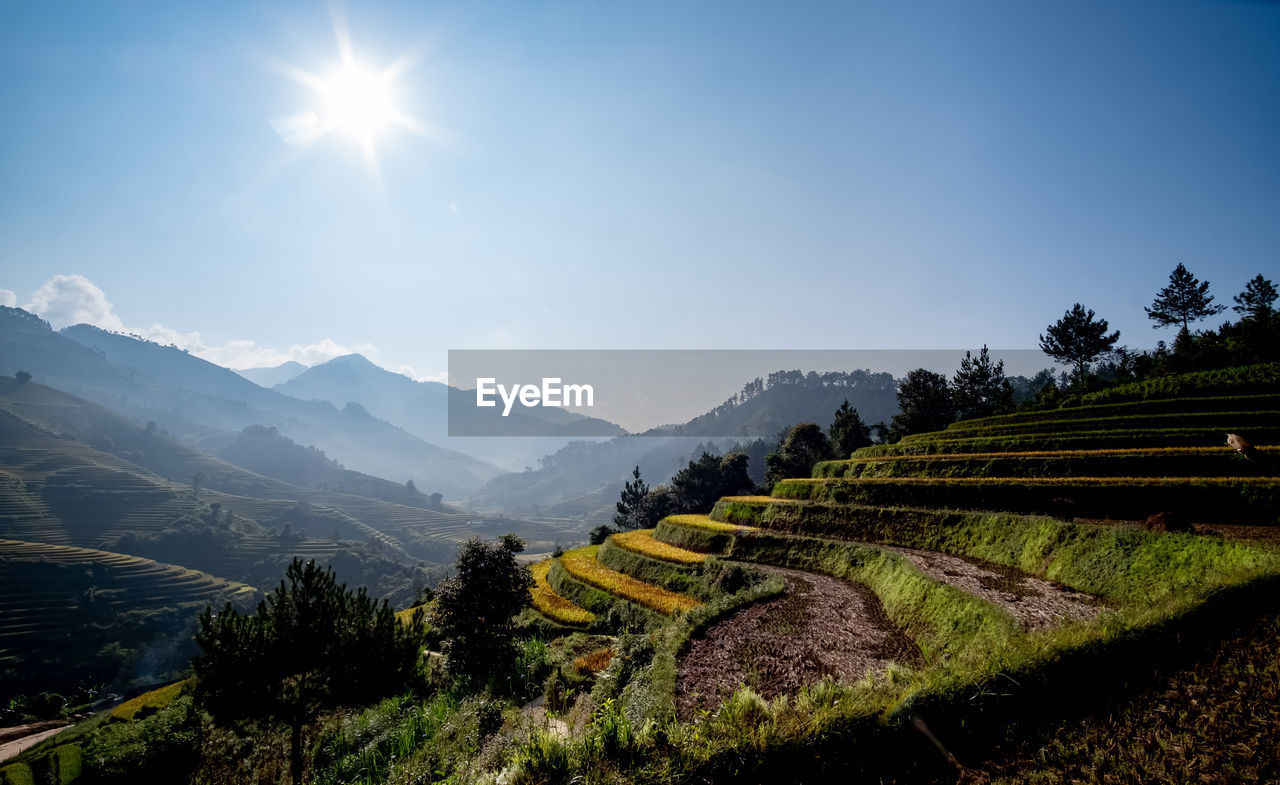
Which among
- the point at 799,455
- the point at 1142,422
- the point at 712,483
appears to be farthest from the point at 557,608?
the point at 799,455

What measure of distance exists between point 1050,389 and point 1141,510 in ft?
134

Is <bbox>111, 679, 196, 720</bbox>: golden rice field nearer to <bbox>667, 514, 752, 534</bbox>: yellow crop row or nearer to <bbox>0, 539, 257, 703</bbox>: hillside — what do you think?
<bbox>667, 514, 752, 534</bbox>: yellow crop row

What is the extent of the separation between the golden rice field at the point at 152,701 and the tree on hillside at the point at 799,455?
58257mm

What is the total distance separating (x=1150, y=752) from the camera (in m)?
6.40

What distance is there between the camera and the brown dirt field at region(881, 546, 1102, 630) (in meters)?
13.2

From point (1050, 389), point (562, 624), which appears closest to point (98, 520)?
point (562, 624)

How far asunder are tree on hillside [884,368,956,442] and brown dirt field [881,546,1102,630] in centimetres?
5024

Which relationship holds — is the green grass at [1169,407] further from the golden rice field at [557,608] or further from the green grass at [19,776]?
the green grass at [19,776]

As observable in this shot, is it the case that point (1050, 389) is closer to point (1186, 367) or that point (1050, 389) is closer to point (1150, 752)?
point (1186, 367)

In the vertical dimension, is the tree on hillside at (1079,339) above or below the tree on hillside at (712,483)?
above

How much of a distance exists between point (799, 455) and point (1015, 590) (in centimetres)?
5216

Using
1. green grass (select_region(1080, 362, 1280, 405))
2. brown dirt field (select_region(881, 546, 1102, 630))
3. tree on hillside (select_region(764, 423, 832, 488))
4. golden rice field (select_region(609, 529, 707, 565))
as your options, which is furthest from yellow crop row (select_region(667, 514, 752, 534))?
tree on hillside (select_region(764, 423, 832, 488))

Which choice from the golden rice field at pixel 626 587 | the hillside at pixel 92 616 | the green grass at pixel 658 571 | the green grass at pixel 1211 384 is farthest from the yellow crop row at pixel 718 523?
the hillside at pixel 92 616

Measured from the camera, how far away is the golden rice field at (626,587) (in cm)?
2412
